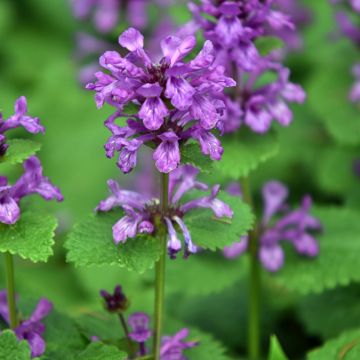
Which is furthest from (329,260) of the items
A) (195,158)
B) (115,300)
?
(195,158)

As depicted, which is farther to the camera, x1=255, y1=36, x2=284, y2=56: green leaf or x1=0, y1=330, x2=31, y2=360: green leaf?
x1=255, y1=36, x2=284, y2=56: green leaf

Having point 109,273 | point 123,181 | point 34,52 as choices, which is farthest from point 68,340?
point 34,52

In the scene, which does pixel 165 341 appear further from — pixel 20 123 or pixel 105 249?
pixel 20 123

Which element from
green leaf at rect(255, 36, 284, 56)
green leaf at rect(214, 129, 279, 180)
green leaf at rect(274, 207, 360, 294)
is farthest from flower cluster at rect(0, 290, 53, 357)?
green leaf at rect(255, 36, 284, 56)

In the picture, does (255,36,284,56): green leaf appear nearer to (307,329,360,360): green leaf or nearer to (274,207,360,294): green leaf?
(274,207,360,294): green leaf

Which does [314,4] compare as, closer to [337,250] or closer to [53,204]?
[53,204]

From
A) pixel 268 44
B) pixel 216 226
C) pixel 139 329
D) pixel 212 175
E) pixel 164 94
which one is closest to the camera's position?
pixel 164 94
